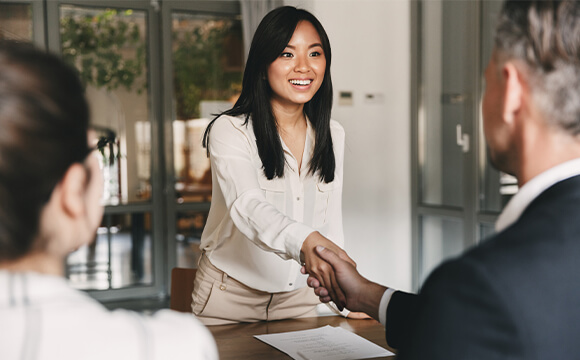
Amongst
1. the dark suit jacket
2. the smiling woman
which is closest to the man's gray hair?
the dark suit jacket

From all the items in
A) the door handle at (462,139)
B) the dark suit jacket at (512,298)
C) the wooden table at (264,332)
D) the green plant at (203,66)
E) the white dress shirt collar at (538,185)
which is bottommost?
the wooden table at (264,332)

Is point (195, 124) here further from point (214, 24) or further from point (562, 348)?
point (562, 348)

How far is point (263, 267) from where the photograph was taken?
6.44 feet

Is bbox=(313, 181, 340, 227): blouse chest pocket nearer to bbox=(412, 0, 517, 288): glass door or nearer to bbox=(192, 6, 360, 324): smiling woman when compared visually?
bbox=(192, 6, 360, 324): smiling woman

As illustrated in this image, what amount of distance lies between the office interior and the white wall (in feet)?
0.03

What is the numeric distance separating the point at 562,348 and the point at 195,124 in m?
5.05

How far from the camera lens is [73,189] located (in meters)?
0.75

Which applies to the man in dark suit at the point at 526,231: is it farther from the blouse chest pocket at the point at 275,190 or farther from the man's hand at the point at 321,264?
the blouse chest pocket at the point at 275,190

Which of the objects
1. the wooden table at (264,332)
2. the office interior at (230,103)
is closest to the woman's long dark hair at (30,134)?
the wooden table at (264,332)

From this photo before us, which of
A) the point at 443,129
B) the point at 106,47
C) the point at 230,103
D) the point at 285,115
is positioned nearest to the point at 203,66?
the point at 230,103

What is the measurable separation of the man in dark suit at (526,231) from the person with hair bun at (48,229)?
32cm

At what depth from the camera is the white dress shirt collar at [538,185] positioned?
88 cm

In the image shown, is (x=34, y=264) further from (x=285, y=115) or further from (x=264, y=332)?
(x=285, y=115)

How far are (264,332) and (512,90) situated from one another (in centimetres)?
105
